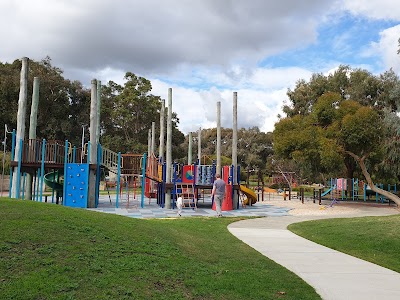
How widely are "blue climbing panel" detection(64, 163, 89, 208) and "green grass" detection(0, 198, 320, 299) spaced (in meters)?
13.0

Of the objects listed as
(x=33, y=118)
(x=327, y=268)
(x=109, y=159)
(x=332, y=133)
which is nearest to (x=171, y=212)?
(x=109, y=159)

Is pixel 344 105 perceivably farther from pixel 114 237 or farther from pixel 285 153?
pixel 114 237

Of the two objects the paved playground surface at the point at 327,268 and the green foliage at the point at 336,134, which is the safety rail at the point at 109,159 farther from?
the paved playground surface at the point at 327,268

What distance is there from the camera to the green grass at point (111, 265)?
16.5 ft

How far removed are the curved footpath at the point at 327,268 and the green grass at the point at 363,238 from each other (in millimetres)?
455

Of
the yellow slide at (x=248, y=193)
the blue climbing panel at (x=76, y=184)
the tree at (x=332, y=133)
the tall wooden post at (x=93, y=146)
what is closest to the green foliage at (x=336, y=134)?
the tree at (x=332, y=133)

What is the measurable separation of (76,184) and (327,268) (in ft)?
52.4

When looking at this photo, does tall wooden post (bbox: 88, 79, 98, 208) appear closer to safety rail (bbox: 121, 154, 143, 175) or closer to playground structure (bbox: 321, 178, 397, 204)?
safety rail (bbox: 121, 154, 143, 175)

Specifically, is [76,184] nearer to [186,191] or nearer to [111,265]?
[186,191]

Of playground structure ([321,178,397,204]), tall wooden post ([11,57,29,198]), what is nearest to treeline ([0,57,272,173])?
playground structure ([321,178,397,204])

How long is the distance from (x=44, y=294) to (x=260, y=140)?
7184 centimetres

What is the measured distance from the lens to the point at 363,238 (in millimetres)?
11500

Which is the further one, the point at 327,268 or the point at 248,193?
the point at 248,193

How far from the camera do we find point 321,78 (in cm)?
3722
